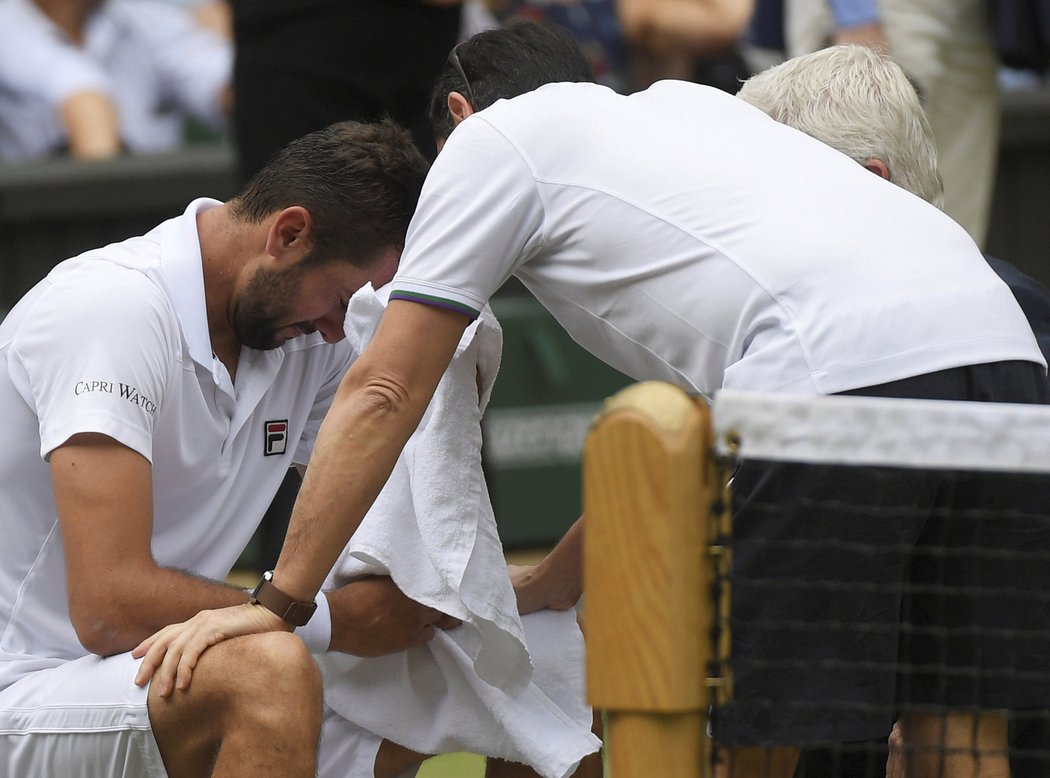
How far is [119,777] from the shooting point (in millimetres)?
2512

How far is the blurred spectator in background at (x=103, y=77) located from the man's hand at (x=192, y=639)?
340 cm

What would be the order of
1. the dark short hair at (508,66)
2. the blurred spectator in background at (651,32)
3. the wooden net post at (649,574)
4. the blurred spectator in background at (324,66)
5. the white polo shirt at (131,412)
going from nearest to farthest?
the wooden net post at (649,574), the white polo shirt at (131,412), the dark short hair at (508,66), the blurred spectator in background at (324,66), the blurred spectator in background at (651,32)

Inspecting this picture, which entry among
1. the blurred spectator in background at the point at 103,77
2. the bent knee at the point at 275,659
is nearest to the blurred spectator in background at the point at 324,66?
the bent knee at the point at 275,659

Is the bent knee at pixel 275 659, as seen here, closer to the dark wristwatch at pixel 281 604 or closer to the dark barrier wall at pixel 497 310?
the dark wristwatch at pixel 281 604

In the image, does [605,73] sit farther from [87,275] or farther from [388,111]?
[87,275]

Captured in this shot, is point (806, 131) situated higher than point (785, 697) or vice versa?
point (806, 131)

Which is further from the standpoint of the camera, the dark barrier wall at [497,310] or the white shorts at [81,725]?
the dark barrier wall at [497,310]

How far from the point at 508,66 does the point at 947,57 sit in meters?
2.11

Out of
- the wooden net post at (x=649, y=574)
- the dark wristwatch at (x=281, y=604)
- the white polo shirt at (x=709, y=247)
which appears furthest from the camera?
the dark wristwatch at (x=281, y=604)

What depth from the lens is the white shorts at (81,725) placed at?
2453mm

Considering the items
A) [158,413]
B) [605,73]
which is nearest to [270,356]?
[158,413]

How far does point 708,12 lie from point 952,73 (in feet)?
5.85

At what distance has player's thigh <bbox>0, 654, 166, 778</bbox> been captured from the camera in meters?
2.45

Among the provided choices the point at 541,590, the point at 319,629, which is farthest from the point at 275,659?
the point at 541,590
